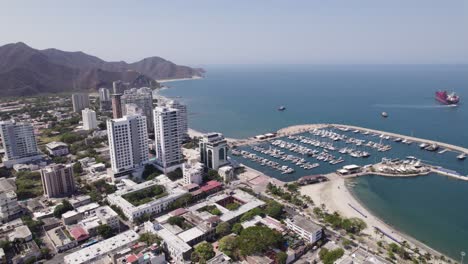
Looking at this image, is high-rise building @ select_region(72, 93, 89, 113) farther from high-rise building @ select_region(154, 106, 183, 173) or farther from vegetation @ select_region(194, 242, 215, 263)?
vegetation @ select_region(194, 242, 215, 263)

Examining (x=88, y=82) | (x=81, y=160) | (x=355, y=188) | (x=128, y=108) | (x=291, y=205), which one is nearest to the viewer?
(x=291, y=205)

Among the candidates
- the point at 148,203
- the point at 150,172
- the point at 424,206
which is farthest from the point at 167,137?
the point at 424,206

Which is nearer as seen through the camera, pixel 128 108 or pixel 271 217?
pixel 271 217

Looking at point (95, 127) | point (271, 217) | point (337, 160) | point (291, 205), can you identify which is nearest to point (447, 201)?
point (337, 160)

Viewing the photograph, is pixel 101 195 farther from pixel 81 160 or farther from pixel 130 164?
pixel 81 160

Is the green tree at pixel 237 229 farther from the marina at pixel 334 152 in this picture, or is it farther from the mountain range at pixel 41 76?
the mountain range at pixel 41 76

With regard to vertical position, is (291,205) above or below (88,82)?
below
